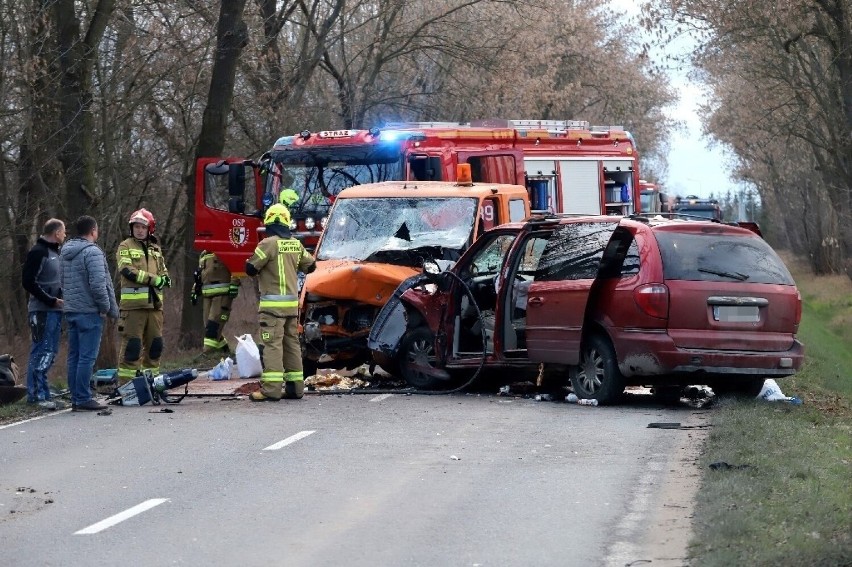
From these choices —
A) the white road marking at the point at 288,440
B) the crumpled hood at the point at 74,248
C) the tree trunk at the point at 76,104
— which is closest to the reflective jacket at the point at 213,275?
the tree trunk at the point at 76,104

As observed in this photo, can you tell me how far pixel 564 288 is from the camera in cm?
1380

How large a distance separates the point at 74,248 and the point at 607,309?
5.09 metres

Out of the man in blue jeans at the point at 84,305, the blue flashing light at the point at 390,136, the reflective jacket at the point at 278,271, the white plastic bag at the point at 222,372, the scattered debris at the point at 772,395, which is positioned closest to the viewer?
the scattered debris at the point at 772,395

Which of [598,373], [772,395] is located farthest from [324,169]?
[772,395]

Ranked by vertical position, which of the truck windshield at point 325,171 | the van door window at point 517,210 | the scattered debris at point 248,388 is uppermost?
the truck windshield at point 325,171

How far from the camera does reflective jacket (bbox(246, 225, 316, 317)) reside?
1433cm

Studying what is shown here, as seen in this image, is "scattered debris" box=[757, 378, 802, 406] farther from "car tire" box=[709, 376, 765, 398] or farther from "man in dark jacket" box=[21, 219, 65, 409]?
"man in dark jacket" box=[21, 219, 65, 409]

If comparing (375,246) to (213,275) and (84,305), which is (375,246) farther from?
(213,275)

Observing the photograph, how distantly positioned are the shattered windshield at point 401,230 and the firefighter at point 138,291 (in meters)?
1.88

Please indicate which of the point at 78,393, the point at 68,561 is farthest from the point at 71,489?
the point at 78,393

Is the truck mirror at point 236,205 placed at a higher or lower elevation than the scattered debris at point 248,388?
higher

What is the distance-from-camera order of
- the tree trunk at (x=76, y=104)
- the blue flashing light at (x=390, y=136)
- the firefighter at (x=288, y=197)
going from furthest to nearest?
the tree trunk at (x=76, y=104)
the blue flashing light at (x=390, y=136)
the firefighter at (x=288, y=197)

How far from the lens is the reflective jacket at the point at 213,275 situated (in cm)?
1955

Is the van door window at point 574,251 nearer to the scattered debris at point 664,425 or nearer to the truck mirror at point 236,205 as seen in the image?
the scattered debris at point 664,425
